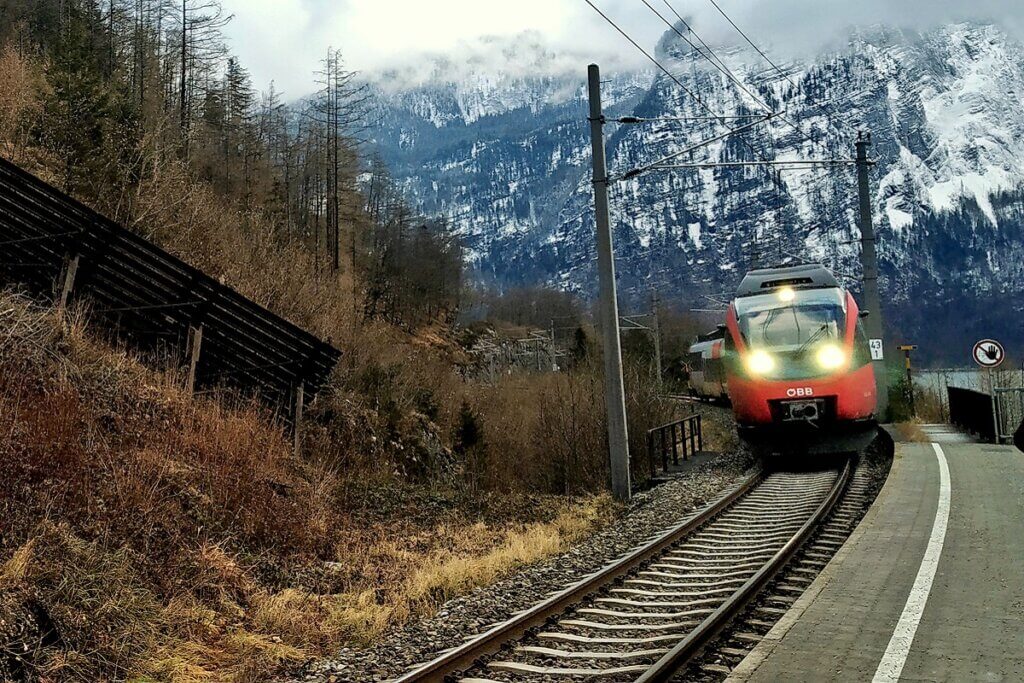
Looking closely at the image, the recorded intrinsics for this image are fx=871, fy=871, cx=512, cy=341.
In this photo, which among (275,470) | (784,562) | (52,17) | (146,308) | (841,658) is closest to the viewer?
(841,658)

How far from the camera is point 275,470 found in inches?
518

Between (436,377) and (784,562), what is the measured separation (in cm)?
2199

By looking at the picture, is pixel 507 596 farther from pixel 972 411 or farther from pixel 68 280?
pixel 972 411

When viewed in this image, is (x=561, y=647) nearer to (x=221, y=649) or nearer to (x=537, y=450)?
(x=221, y=649)

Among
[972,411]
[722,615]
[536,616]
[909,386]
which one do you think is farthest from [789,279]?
[909,386]

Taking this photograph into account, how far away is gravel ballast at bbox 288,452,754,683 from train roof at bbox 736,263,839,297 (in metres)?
4.79

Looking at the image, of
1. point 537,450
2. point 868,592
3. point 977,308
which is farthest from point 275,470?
point 977,308

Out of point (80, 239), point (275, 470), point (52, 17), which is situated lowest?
point (275, 470)

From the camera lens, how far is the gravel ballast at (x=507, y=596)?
6.82 m

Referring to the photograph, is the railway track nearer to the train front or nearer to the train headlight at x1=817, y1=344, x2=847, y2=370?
the train front

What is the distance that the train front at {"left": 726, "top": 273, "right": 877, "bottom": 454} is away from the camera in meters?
16.8

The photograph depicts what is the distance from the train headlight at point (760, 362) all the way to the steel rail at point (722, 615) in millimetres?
5410

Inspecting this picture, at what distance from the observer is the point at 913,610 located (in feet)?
23.7

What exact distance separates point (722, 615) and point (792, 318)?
439 inches
